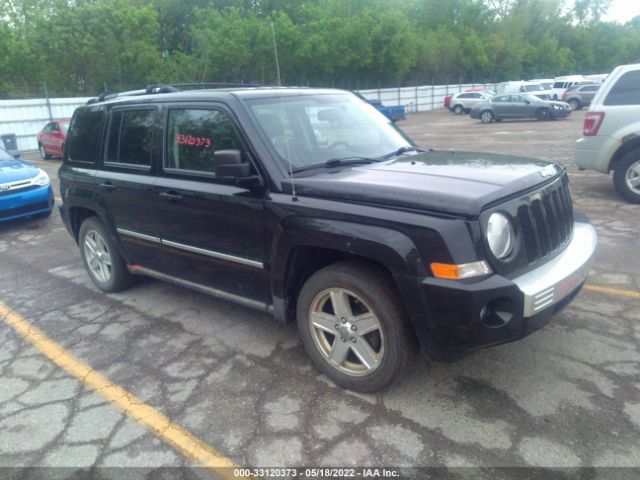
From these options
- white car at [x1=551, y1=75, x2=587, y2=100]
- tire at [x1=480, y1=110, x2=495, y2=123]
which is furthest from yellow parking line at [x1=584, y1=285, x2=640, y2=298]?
white car at [x1=551, y1=75, x2=587, y2=100]

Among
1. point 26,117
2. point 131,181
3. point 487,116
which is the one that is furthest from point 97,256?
point 487,116

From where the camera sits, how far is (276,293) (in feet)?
11.8

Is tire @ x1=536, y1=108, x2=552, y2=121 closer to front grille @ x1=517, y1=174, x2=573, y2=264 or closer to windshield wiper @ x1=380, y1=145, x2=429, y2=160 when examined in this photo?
windshield wiper @ x1=380, y1=145, x2=429, y2=160

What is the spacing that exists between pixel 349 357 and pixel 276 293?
65 centimetres

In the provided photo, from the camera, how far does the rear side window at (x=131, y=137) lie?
4371mm

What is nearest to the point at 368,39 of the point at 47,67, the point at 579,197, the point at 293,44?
the point at 293,44

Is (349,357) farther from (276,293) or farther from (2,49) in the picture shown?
(2,49)

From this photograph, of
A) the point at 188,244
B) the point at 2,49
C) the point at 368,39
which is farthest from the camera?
the point at 368,39

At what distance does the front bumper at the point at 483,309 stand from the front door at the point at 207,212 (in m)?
1.29

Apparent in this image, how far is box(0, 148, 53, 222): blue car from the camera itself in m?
8.01

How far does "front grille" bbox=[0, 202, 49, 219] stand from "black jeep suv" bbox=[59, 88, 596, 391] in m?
4.07

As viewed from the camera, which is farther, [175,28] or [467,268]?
[175,28]

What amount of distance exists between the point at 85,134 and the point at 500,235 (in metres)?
4.08

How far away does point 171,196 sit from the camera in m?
4.10
